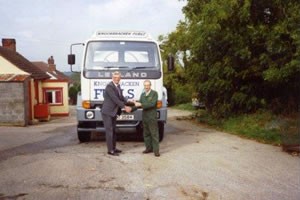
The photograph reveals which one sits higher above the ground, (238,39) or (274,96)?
(238,39)

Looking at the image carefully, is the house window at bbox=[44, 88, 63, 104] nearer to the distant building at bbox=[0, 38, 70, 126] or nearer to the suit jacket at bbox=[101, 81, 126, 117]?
the distant building at bbox=[0, 38, 70, 126]

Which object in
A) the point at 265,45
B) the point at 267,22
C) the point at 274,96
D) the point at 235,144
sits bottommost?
the point at 235,144

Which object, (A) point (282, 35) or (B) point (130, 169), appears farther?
(A) point (282, 35)

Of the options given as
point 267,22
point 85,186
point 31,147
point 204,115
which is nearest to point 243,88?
point 267,22

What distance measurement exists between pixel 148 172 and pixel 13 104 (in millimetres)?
13996

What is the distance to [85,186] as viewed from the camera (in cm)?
666

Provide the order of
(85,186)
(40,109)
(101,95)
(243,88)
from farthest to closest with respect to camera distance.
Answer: (40,109) → (243,88) → (101,95) → (85,186)

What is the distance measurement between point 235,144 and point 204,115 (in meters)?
9.56

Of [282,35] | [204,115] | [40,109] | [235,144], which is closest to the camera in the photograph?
[235,144]

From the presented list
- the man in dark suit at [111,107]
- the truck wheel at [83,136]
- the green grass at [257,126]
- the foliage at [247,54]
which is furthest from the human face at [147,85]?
the foliage at [247,54]

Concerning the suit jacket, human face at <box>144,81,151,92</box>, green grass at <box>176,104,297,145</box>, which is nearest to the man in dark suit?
the suit jacket

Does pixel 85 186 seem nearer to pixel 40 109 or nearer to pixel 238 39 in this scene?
pixel 238 39

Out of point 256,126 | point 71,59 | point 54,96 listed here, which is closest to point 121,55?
point 71,59

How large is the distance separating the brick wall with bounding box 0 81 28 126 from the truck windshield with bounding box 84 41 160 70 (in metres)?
9.66
